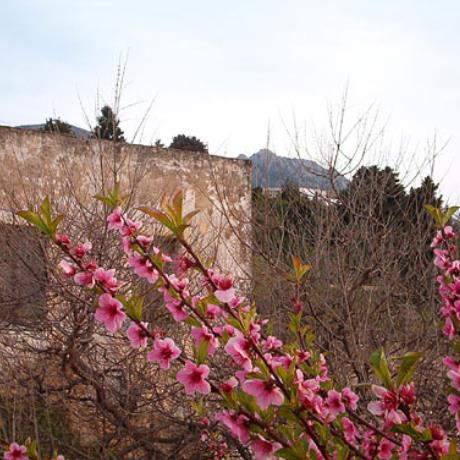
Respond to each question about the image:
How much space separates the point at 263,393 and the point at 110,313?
501mm

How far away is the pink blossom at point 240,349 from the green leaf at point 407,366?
0.36m

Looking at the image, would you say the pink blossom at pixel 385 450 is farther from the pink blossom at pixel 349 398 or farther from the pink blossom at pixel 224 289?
the pink blossom at pixel 224 289

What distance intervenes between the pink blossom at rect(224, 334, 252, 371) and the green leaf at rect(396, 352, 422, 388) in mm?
355

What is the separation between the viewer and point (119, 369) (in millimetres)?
5293

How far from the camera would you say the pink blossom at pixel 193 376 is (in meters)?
1.68

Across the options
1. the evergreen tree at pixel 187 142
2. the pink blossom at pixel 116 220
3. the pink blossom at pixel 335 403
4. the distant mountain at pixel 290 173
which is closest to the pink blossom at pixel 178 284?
the pink blossom at pixel 116 220

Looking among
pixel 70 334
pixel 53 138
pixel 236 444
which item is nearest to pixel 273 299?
pixel 236 444

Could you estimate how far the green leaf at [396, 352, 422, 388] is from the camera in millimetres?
1437

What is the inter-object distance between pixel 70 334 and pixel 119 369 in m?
0.48

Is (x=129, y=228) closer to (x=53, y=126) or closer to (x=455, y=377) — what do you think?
(x=455, y=377)

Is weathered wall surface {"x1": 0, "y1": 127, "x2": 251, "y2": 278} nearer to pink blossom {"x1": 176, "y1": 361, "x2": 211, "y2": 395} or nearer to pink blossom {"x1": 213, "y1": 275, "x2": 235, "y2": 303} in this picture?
pink blossom {"x1": 213, "y1": 275, "x2": 235, "y2": 303}

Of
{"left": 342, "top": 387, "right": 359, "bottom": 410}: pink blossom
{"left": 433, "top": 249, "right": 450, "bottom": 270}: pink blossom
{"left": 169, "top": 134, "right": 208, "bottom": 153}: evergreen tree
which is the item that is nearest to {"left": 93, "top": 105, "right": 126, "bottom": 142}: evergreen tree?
{"left": 433, "top": 249, "right": 450, "bottom": 270}: pink blossom

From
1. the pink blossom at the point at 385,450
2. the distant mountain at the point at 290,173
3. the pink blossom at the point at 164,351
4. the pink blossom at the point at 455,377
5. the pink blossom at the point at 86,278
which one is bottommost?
the pink blossom at the point at 385,450

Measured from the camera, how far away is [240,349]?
1.61 m
